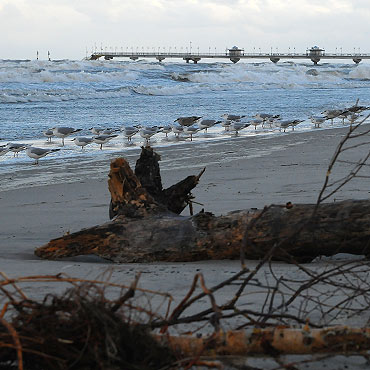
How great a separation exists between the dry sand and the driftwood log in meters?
0.09

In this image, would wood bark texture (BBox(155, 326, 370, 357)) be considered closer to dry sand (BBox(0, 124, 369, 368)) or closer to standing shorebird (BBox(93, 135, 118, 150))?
dry sand (BBox(0, 124, 369, 368))

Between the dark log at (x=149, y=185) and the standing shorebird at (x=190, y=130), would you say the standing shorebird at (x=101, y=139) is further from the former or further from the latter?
the dark log at (x=149, y=185)

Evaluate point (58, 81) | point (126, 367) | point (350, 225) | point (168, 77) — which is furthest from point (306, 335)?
point (168, 77)

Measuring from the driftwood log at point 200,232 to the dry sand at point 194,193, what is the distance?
93 millimetres

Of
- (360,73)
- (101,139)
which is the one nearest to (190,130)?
(101,139)

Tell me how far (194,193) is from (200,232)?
10.1ft

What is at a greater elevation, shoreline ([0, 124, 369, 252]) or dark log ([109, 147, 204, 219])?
dark log ([109, 147, 204, 219])

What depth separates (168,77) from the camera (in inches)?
2096

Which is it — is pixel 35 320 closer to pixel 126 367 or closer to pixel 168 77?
pixel 126 367

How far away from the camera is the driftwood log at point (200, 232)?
4094 millimetres

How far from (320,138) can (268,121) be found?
13.1ft

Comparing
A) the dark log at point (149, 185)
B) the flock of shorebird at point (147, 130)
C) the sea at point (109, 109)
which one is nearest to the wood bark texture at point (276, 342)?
the dark log at point (149, 185)

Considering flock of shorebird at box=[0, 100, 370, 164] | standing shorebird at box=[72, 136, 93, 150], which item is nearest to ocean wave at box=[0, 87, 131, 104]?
flock of shorebird at box=[0, 100, 370, 164]

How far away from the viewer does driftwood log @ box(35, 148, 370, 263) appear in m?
4.09
